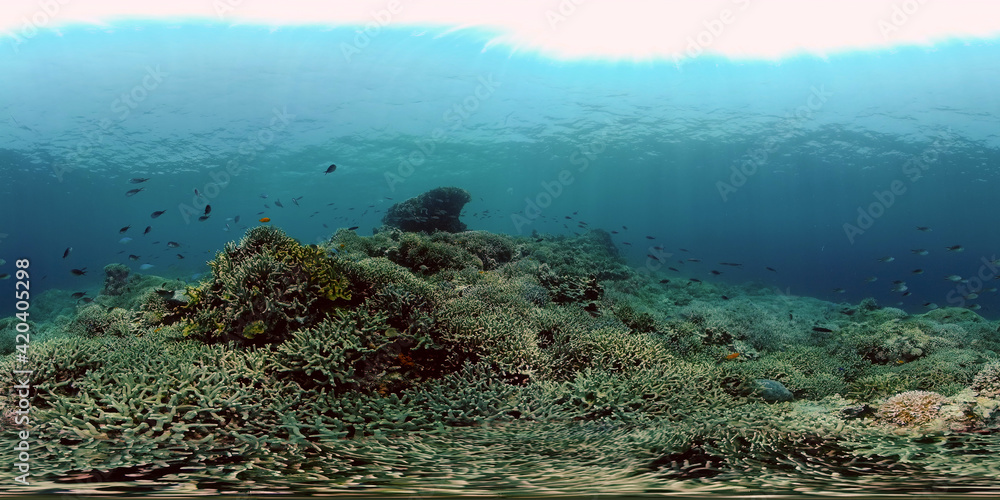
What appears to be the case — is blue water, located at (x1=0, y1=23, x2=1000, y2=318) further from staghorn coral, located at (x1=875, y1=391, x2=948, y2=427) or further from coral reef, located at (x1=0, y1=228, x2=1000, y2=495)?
staghorn coral, located at (x1=875, y1=391, x2=948, y2=427)

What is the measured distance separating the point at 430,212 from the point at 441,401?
1525 centimetres

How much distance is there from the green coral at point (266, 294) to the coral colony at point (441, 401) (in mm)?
28

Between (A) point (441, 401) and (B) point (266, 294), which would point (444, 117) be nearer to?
(B) point (266, 294)

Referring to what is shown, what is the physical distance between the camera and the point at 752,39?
101 ft

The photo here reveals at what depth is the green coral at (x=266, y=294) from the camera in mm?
5812

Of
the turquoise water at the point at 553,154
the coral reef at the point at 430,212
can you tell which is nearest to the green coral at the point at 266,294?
the turquoise water at the point at 553,154

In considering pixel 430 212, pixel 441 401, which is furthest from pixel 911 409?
pixel 430 212

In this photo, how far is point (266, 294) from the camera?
591cm

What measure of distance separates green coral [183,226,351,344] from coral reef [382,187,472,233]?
12.5 metres

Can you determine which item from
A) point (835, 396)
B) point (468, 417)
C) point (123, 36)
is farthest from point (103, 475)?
point (123, 36)

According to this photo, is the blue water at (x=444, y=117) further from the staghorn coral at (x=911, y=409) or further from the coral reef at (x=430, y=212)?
the staghorn coral at (x=911, y=409)

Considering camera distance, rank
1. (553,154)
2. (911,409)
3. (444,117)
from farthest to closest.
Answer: (553,154) → (444,117) → (911,409)

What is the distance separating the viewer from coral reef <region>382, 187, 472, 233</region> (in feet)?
64.2

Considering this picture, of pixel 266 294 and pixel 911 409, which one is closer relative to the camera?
pixel 911 409
